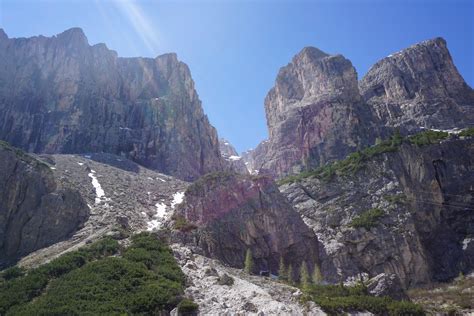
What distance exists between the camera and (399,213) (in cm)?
6881

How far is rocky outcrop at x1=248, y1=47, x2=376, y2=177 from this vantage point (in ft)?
369

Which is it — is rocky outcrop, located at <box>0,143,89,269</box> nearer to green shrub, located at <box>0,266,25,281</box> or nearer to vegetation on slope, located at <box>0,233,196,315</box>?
green shrub, located at <box>0,266,25,281</box>

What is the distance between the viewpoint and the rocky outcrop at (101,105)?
121125 millimetres

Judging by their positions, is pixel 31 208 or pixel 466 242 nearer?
pixel 31 208

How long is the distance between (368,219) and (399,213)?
5229 millimetres

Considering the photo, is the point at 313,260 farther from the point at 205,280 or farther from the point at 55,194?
the point at 55,194

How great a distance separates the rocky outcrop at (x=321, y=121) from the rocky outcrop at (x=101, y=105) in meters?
22.6

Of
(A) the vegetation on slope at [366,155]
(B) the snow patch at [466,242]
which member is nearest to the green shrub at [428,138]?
(A) the vegetation on slope at [366,155]

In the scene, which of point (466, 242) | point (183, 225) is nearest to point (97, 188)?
point (183, 225)

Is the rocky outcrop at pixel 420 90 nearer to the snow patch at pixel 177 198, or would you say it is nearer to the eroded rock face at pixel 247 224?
the snow patch at pixel 177 198

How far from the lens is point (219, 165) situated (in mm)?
133125

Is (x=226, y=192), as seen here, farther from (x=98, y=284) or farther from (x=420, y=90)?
(x=420, y=90)

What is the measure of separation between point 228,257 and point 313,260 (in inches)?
498

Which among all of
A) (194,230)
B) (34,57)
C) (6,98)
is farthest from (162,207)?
(34,57)
